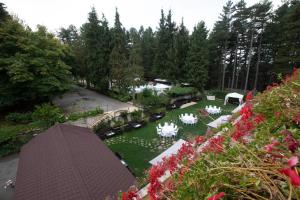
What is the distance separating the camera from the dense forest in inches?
509

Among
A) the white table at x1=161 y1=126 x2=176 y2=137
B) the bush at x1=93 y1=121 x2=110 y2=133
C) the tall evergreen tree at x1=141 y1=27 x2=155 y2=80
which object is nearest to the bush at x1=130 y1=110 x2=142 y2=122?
the bush at x1=93 y1=121 x2=110 y2=133

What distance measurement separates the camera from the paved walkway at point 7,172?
6596 mm

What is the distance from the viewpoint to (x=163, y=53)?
26.5 m

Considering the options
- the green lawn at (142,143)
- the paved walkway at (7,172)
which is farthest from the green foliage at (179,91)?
the paved walkway at (7,172)

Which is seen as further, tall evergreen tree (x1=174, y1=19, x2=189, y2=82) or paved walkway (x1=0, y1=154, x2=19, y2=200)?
tall evergreen tree (x1=174, y1=19, x2=189, y2=82)

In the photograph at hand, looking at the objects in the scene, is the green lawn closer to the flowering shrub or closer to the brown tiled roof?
the brown tiled roof

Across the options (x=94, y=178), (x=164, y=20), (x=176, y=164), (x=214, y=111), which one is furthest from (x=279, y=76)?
(x=164, y=20)

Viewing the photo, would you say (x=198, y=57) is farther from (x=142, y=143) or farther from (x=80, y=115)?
(x=80, y=115)

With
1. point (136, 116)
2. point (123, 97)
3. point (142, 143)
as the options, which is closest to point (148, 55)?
point (123, 97)

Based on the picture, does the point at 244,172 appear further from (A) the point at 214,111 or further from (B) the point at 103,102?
(B) the point at 103,102

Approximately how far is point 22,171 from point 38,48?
12182 millimetres

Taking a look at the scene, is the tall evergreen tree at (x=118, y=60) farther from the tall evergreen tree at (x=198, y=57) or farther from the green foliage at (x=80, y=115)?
the tall evergreen tree at (x=198, y=57)

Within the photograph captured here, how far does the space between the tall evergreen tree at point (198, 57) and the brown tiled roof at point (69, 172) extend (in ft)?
63.8

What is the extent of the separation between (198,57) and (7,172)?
2270 centimetres
